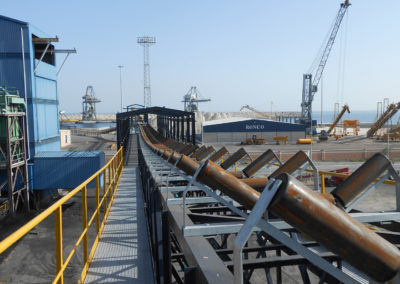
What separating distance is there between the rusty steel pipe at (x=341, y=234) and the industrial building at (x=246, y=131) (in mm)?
50251

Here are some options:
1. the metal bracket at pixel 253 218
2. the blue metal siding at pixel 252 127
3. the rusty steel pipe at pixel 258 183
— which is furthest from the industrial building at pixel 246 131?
the metal bracket at pixel 253 218

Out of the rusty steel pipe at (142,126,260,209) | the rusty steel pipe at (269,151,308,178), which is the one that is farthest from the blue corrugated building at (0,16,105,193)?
the rusty steel pipe at (142,126,260,209)

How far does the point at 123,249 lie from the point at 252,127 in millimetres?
49071

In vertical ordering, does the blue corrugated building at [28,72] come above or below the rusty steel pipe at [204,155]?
above

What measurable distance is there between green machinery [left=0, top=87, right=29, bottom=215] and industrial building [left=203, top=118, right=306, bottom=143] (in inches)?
1230

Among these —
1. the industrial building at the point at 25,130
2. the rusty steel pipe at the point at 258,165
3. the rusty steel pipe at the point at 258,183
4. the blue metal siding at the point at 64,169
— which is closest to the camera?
the rusty steel pipe at the point at 258,183

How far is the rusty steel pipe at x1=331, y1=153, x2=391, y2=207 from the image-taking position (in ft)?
8.01

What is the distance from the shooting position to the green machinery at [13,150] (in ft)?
67.3

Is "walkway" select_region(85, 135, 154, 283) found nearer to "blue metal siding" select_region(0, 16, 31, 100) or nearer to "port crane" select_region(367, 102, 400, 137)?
"blue metal siding" select_region(0, 16, 31, 100)

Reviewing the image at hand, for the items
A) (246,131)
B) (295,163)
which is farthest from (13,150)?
(246,131)

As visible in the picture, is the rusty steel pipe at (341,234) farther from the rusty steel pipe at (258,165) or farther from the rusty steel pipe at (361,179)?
the rusty steel pipe at (258,165)

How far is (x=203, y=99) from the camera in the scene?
115 m

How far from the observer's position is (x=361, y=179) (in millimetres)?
2449

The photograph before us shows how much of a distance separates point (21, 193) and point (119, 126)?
8781 millimetres
